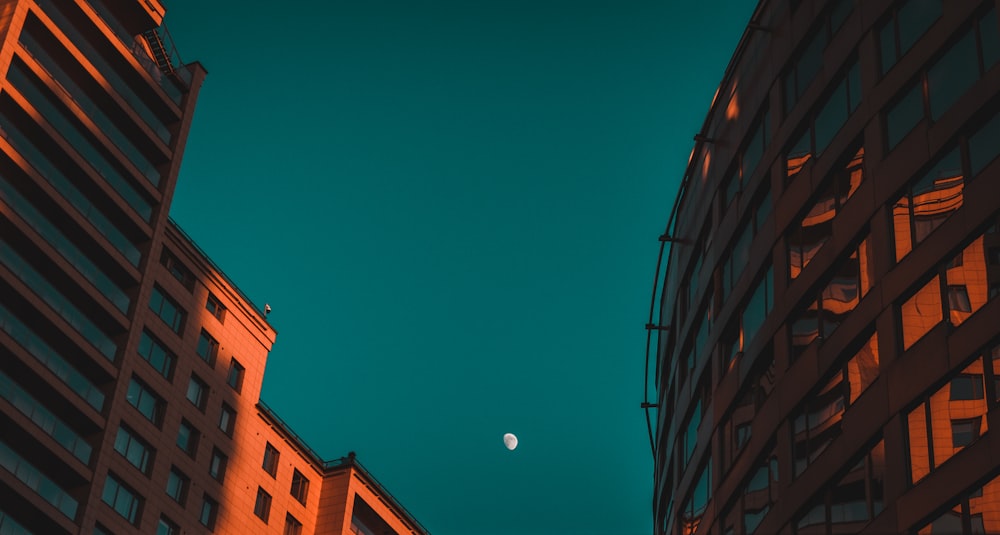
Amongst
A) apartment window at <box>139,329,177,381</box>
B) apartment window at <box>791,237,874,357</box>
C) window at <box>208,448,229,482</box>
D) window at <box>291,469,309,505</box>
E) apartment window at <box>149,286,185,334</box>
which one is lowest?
apartment window at <box>791,237,874,357</box>

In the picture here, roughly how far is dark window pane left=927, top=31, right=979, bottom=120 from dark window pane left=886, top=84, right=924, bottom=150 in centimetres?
44

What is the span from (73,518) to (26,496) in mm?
3539

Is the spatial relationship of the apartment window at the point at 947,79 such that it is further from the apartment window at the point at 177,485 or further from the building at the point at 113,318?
the apartment window at the point at 177,485

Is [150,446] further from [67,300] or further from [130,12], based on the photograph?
[130,12]

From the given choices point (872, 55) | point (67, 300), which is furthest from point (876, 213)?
point (67, 300)

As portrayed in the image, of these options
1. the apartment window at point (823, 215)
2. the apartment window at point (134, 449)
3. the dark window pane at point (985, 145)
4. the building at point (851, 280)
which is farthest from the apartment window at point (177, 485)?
the dark window pane at point (985, 145)

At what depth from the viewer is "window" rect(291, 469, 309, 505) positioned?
80438 millimetres

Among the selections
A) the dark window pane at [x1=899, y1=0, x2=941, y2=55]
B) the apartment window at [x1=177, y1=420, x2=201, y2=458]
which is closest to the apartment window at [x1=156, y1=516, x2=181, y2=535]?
the apartment window at [x1=177, y1=420, x2=201, y2=458]

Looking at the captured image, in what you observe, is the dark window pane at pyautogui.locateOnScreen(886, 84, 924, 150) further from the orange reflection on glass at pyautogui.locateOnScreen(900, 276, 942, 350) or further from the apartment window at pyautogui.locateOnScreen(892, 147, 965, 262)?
the orange reflection on glass at pyautogui.locateOnScreen(900, 276, 942, 350)

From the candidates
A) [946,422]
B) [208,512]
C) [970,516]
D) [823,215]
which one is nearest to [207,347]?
[208,512]

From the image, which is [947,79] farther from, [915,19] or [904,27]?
[904,27]

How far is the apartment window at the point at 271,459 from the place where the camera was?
253ft

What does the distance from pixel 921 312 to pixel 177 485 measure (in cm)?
4748

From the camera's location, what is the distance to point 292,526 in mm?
78688
